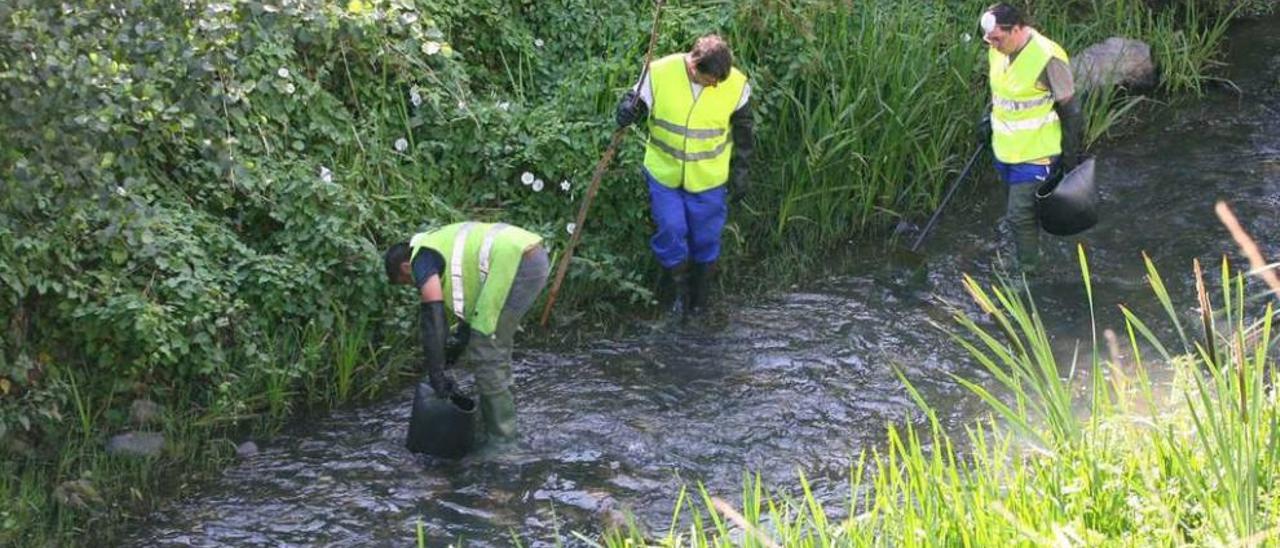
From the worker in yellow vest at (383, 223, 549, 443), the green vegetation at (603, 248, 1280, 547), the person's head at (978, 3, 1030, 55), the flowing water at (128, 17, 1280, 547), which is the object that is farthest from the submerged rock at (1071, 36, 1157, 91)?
the green vegetation at (603, 248, 1280, 547)

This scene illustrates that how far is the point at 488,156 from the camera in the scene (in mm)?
8891

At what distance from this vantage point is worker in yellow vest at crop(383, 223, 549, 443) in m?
6.91

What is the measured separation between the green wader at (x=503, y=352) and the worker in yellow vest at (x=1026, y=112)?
300 cm

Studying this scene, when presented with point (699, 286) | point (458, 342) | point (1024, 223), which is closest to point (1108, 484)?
point (458, 342)

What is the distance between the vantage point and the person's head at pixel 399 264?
22.7 ft

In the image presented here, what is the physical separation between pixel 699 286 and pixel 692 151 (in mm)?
835

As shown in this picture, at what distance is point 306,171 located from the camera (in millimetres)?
8141

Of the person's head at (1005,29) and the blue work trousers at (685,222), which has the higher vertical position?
the person's head at (1005,29)

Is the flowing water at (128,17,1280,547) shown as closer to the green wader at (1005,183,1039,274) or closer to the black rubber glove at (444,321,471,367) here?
the green wader at (1005,183,1039,274)

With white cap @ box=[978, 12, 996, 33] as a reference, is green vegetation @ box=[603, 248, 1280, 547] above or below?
below

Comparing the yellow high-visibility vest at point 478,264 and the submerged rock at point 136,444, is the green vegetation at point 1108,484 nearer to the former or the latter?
the yellow high-visibility vest at point 478,264

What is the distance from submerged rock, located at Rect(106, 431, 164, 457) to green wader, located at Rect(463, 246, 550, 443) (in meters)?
1.45

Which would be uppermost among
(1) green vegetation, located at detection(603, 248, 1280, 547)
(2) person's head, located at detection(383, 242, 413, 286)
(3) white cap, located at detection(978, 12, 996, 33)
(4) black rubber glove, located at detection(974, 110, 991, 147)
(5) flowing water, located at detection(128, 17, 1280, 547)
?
(3) white cap, located at detection(978, 12, 996, 33)

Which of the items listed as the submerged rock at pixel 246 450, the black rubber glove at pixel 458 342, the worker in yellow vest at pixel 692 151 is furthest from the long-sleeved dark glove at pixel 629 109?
the submerged rock at pixel 246 450
